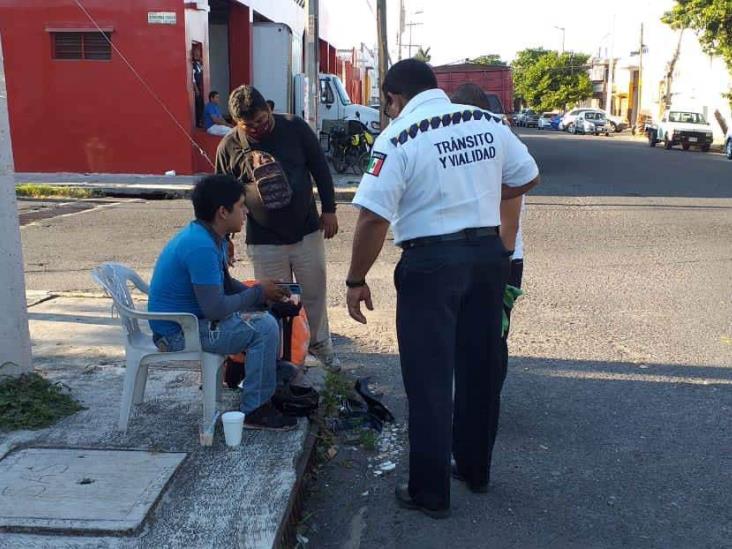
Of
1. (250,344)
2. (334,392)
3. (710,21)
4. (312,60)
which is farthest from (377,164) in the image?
(710,21)

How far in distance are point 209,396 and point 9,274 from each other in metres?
1.37

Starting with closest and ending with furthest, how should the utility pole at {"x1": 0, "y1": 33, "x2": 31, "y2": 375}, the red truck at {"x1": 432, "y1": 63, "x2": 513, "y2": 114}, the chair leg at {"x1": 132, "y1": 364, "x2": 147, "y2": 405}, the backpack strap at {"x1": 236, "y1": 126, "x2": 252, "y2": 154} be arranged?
the chair leg at {"x1": 132, "y1": 364, "x2": 147, "y2": 405} < the utility pole at {"x1": 0, "y1": 33, "x2": 31, "y2": 375} < the backpack strap at {"x1": 236, "y1": 126, "x2": 252, "y2": 154} < the red truck at {"x1": 432, "y1": 63, "x2": 513, "y2": 114}

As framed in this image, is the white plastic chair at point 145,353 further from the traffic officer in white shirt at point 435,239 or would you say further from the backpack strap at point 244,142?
the backpack strap at point 244,142

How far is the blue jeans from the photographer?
4.01 metres

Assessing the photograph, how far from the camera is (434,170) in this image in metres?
3.28

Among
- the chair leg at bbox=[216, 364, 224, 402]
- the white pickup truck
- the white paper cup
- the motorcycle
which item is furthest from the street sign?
the white pickup truck

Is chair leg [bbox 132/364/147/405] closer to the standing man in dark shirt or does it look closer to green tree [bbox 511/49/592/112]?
the standing man in dark shirt

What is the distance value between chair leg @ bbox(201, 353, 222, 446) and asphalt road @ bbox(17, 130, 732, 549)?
1.95 ft

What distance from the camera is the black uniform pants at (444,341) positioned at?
133 inches

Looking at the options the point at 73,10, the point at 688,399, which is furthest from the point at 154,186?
the point at 688,399

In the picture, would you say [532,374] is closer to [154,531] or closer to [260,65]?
[154,531]

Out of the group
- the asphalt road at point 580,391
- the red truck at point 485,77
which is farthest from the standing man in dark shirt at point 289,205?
the red truck at point 485,77

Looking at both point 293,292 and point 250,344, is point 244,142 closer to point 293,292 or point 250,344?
point 293,292

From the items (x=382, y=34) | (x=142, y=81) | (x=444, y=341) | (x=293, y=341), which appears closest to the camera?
(x=444, y=341)
